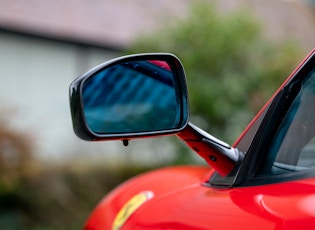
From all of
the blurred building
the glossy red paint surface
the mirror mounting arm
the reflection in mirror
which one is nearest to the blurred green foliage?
the blurred building

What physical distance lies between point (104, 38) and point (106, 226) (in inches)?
422

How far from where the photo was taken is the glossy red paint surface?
1633 millimetres

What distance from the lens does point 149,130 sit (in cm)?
207

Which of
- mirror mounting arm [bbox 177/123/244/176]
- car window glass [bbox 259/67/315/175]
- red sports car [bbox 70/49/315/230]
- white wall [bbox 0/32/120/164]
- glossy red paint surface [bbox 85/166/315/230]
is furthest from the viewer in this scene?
white wall [bbox 0/32/120/164]

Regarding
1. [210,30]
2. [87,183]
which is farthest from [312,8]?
[87,183]

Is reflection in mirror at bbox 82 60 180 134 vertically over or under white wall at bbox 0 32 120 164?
over

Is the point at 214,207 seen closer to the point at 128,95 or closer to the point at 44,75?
the point at 128,95

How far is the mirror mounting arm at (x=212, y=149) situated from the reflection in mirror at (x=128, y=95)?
2.1 inches

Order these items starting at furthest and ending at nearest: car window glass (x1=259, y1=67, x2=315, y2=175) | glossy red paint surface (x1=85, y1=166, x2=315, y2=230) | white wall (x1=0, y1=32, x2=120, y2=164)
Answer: white wall (x1=0, y1=32, x2=120, y2=164) < car window glass (x1=259, y1=67, x2=315, y2=175) < glossy red paint surface (x1=85, y1=166, x2=315, y2=230)

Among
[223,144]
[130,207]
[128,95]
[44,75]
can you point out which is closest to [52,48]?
[44,75]

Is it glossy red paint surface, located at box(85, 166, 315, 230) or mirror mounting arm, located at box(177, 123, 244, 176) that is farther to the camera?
mirror mounting arm, located at box(177, 123, 244, 176)

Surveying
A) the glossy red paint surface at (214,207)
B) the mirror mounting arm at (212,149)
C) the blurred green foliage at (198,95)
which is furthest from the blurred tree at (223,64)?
the mirror mounting arm at (212,149)

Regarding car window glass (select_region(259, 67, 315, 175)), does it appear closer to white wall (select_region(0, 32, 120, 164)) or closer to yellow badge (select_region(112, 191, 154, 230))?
yellow badge (select_region(112, 191, 154, 230))

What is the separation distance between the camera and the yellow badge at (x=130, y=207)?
257 centimetres
